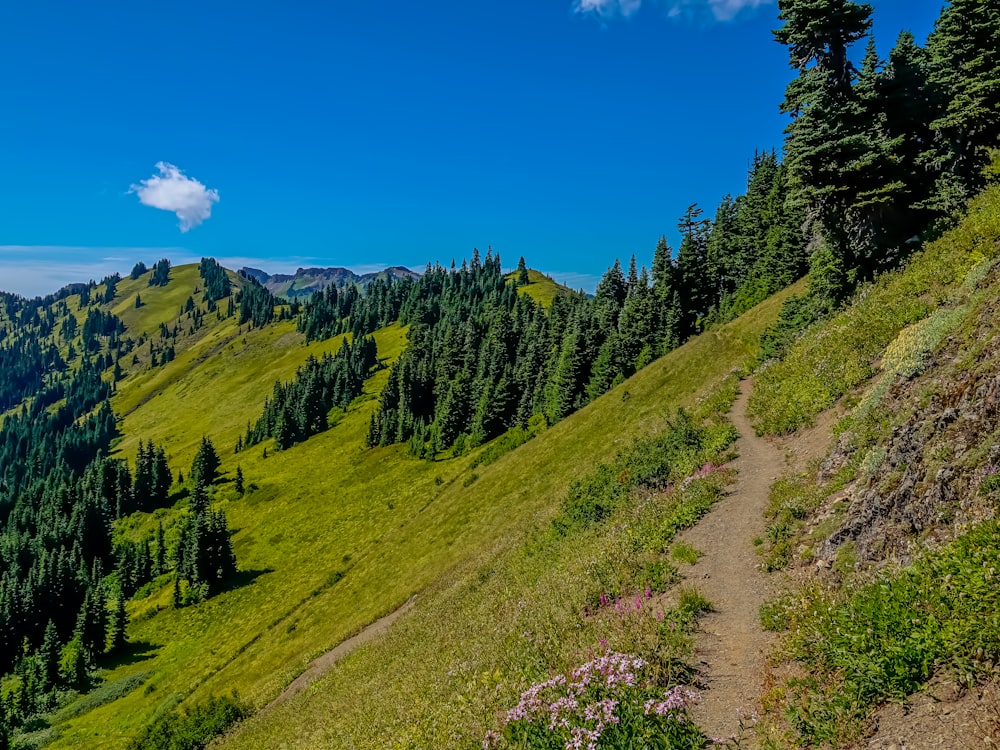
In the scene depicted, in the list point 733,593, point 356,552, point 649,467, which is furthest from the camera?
point 356,552

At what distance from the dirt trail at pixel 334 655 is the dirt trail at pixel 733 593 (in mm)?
20522

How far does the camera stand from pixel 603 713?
27.5 feet

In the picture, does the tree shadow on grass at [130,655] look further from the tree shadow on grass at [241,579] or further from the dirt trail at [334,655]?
the dirt trail at [334,655]

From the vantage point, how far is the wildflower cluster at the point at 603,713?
7.87 m

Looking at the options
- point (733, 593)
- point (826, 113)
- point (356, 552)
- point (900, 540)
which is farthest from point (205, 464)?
point (900, 540)

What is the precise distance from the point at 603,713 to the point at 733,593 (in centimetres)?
557

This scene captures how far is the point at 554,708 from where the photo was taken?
8938 millimetres

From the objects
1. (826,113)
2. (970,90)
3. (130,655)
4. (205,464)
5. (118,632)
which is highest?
(970,90)

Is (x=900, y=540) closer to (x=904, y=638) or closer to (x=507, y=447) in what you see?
(x=904, y=638)

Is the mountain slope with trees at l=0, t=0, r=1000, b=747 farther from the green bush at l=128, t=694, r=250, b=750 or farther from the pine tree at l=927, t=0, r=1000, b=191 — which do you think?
the green bush at l=128, t=694, r=250, b=750

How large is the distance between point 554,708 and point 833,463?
11583 mm

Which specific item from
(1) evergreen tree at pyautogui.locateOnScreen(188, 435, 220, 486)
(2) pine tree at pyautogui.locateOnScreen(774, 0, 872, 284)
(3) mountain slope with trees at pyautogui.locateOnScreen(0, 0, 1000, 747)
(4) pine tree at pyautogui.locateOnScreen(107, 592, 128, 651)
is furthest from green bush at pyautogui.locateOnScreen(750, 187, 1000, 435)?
(1) evergreen tree at pyautogui.locateOnScreen(188, 435, 220, 486)

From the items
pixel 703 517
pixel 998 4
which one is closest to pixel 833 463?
pixel 703 517

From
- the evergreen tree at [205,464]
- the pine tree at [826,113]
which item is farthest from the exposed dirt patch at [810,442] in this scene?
the evergreen tree at [205,464]
